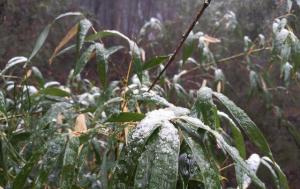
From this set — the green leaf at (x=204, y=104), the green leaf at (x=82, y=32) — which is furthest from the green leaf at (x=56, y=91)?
the green leaf at (x=204, y=104)

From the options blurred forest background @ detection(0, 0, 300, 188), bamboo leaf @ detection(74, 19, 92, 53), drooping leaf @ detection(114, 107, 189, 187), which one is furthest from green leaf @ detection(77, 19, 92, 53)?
blurred forest background @ detection(0, 0, 300, 188)

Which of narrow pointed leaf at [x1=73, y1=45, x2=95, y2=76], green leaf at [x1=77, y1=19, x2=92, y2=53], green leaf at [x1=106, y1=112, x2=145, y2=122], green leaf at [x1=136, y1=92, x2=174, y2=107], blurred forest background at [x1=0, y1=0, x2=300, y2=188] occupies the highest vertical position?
green leaf at [x1=77, y1=19, x2=92, y2=53]

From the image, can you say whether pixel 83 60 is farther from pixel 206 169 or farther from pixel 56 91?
pixel 206 169

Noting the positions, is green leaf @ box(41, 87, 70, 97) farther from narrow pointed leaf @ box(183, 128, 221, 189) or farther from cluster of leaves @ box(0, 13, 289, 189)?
narrow pointed leaf @ box(183, 128, 221, 189)

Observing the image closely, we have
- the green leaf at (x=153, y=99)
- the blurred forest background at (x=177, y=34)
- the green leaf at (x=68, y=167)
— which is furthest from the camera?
the blurred forest background at (x=177, y=34)

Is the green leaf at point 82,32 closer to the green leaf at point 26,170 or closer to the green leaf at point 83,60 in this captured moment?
the green leaf at point 83,60

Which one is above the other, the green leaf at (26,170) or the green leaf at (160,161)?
the green leaf at (160,161)
